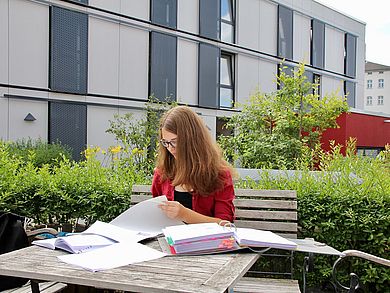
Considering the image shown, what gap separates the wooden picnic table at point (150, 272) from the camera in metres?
2.07

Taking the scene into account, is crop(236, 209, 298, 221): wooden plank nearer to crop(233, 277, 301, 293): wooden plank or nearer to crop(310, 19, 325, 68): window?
crop(233, 277, 301, 293): wooden plank

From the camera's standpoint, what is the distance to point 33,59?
1488 centimetres

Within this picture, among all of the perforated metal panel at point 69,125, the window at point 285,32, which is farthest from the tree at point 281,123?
the window at point 285,32

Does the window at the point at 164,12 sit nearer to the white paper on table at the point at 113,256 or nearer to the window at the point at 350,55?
the window at the point at 350,55

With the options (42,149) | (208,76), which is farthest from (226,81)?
(42,149)

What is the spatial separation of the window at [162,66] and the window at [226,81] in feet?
9.56

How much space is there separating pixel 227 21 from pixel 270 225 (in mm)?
18509

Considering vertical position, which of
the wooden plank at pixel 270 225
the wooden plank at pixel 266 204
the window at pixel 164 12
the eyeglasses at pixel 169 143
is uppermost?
the window at pixel 164 12

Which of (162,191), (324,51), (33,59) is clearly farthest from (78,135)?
(324,51)

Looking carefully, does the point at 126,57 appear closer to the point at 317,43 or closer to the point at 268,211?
the point at 317,43

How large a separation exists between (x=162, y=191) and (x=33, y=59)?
12.3 meters

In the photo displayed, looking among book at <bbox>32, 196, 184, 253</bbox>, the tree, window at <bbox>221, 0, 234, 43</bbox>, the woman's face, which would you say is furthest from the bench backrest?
window at <bbox>221, 0, 234, 43</bbox>

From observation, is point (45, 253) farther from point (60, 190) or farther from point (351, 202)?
point (351, 202)

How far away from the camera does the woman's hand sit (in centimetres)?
310
